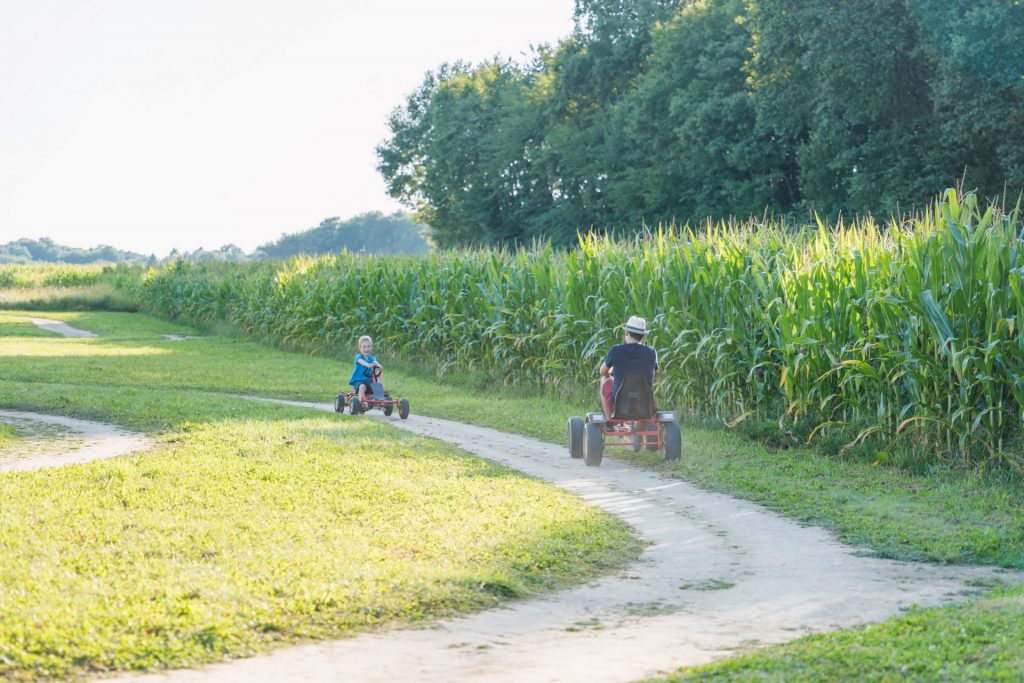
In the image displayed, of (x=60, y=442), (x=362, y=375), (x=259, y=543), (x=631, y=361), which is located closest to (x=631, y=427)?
(x=631, y=361)

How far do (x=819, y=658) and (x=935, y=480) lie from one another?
6.34 meters

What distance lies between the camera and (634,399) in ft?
42.1

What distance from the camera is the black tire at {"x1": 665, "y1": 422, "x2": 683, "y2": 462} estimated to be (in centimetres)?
1257

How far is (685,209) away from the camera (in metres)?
50.1

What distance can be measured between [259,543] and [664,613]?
283cm

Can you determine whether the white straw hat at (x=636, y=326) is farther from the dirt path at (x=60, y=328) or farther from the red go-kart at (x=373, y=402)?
the dirt path at (x=60, y=328)

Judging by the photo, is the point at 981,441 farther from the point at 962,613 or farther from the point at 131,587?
the point at 131,587

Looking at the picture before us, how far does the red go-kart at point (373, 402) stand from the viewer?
16.7 m

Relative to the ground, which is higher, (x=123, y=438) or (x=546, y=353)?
(x=546, y=353)

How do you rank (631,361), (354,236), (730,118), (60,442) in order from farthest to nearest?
(354,236) < (730,118) < (60,442) < (631,361)

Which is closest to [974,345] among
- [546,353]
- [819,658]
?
[819,658]

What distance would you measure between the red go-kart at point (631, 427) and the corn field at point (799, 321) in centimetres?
175

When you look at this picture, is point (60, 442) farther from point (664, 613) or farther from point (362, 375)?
point (664, 613)

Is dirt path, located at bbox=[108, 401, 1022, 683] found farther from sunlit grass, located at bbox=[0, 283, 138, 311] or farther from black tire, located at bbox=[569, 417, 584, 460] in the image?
sunlit grass, located at bbox=[0, 283, 138, 311]
